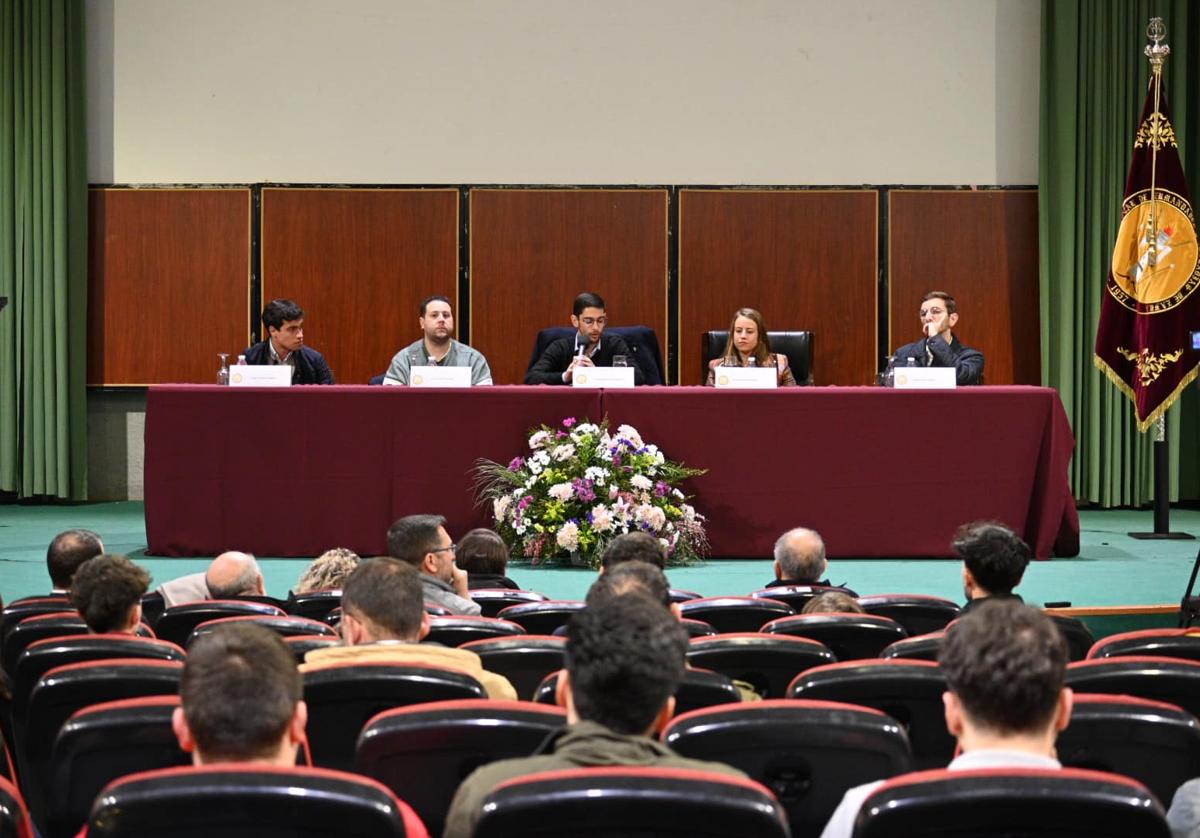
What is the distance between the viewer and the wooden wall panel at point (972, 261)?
10102mm

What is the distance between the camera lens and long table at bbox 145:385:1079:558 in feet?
23.8

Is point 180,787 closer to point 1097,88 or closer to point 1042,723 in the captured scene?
point 1042,723

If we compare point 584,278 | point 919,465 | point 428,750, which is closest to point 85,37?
point 584,278

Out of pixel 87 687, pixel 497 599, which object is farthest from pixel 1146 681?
pixel 497 599

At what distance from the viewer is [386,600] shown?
2740 millimetres

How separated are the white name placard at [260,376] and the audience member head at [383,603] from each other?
4.69 meters

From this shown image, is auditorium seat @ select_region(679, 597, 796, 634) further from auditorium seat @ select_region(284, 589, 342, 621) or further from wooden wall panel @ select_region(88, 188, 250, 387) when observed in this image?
wooden wall panel @ select_region(88, 188, 250, 387)

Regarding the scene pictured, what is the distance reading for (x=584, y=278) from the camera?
1008cm

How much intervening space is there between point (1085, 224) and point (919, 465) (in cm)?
360

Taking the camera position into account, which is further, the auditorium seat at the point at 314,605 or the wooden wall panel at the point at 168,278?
the wooden wall panel at the point at 168,278

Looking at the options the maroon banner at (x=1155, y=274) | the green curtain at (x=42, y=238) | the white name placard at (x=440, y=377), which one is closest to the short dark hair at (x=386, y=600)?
the white name placard at (x=440, y=377)

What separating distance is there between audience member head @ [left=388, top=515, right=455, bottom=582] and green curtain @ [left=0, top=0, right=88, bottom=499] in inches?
261

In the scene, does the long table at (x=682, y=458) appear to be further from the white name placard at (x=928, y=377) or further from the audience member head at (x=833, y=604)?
the audience member head at (x=833, y=604)

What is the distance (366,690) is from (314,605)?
178cm
